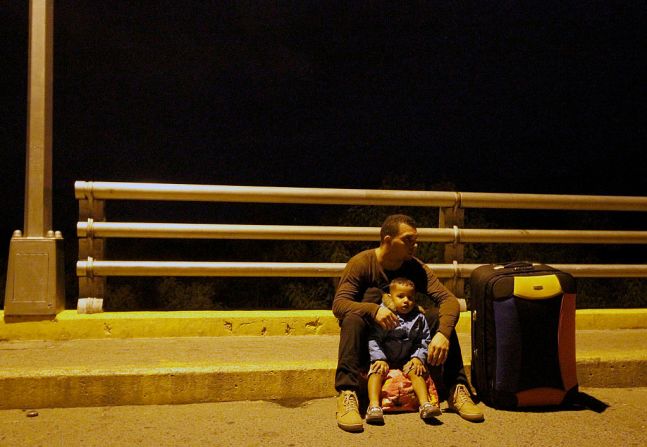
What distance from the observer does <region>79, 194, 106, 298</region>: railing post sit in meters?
5.11

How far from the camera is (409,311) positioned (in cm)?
390

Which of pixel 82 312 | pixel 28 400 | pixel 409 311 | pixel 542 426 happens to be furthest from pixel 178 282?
pixel 542 426

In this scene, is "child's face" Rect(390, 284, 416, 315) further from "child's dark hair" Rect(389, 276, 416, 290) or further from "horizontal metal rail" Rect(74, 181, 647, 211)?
"horizontal metal rail" Rect(74, 181, 647, 211)

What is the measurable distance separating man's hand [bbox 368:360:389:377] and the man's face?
0.69 m

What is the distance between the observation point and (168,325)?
510 centimetres

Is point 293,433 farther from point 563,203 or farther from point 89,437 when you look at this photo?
point 563,203

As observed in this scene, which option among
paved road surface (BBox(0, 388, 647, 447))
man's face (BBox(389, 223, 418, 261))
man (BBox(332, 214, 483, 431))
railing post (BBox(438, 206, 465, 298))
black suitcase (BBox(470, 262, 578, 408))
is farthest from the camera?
railing post (BBox(438, 206, 465, 298))

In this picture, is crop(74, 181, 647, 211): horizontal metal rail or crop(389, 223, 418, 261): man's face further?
crop(74, 181, 647, 211): horizontal metal rail

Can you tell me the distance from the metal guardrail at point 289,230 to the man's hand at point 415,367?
5.39ft

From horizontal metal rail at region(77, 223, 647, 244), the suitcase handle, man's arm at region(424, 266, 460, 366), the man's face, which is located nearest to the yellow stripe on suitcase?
the suitcase handle

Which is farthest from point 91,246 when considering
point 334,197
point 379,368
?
point 379,368

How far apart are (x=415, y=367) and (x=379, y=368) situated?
0.22 meters

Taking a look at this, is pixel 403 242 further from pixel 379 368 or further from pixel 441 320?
pixel 379 368

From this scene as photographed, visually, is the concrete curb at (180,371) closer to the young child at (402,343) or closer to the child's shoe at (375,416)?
the young child at (402,343)
